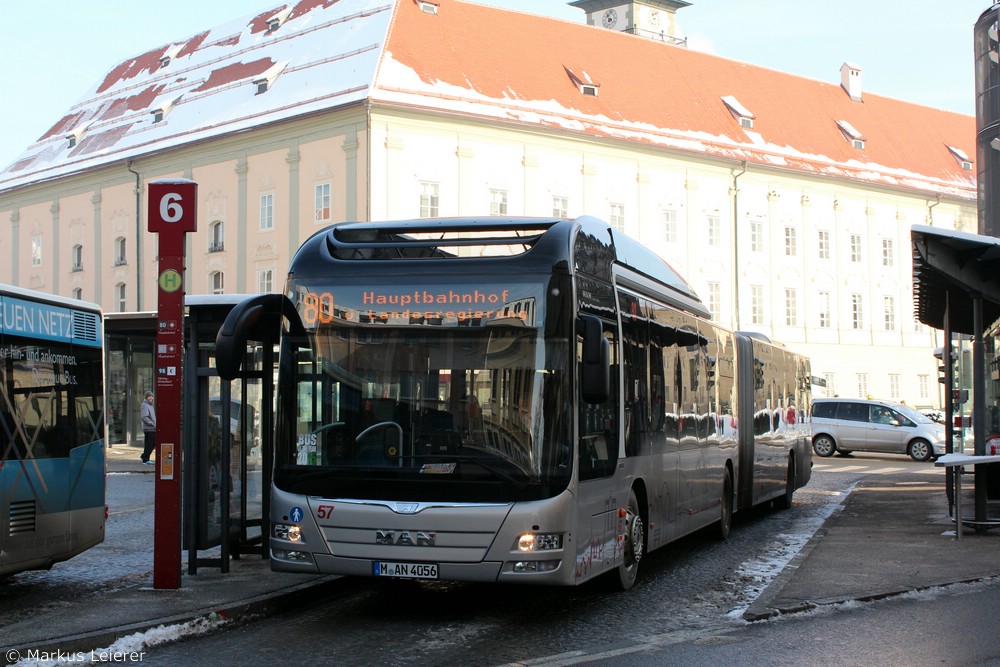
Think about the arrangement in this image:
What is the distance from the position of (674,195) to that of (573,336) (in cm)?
5524

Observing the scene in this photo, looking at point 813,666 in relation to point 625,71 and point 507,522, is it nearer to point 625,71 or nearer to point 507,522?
point 507,522

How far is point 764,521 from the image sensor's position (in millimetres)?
19781

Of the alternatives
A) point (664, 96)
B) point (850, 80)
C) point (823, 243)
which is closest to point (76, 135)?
point (664, 96)

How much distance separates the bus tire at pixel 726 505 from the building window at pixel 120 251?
53.6 m

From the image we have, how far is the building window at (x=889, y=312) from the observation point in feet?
238

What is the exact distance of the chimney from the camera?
78.6 meters

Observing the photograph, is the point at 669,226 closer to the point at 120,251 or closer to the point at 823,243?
the point at 823,243

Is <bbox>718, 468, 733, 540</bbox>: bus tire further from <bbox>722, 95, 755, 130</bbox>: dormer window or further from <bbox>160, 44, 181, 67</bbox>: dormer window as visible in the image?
<bbox>160, 44, 181, 67</bbox>: dormer window

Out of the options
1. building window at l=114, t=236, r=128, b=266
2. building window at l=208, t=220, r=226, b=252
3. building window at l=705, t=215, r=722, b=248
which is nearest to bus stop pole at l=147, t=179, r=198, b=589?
building window at l=208, t=220, r=226, b=252

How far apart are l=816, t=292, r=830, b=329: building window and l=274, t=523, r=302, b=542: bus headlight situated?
204ft

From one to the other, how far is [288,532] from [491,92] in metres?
49.8

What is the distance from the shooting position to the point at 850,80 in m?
78.7

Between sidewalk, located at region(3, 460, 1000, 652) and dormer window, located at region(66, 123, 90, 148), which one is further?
dormer window, located at region(66, 123, 90, 148)

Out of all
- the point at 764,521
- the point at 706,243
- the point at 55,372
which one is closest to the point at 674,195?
the point at 706,243
